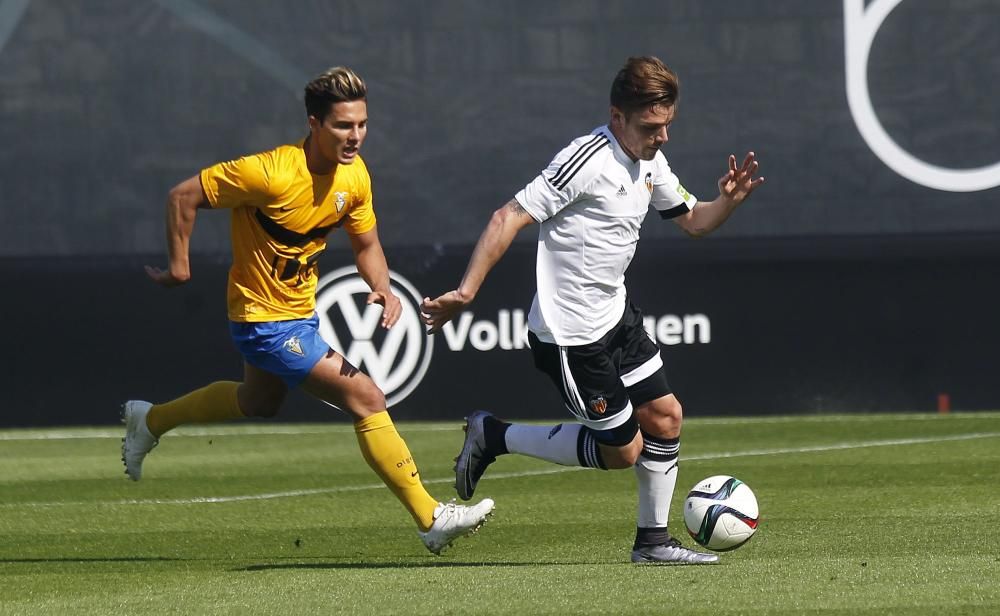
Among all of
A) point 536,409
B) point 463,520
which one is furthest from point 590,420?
Result: point 536,409

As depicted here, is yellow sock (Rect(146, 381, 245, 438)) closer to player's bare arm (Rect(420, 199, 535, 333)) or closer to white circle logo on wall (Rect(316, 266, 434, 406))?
player's bare arm (Rect(420, 199, 535, 333))

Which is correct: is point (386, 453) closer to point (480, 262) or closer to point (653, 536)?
point (480, 262)

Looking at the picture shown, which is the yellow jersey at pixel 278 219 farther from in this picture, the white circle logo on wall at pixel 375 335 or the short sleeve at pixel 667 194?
the white circle logo on wall at pixel 375 335

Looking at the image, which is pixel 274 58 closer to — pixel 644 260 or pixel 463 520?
pixel 644 260

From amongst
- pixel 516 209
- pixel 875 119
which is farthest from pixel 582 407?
pixel 875 119

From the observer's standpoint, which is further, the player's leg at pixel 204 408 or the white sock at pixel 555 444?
the player's leg at pixel 204 408

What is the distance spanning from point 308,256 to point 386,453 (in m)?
0.87

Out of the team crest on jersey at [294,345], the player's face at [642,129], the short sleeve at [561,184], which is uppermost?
the player's face at [642,129]

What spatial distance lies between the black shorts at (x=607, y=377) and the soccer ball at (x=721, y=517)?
363mm

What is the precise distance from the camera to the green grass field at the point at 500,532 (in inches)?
220

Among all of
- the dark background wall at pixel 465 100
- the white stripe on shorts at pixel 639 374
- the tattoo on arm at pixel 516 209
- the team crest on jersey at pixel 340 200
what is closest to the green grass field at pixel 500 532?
the white stripe on shorts at pixel 639 374

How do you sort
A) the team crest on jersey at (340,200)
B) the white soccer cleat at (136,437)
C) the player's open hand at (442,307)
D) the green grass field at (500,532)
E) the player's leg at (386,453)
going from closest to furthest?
the green grass field at (500,532) → the player's open hand at (442,307) → the player's leg at (386,453) → the team crest on jersey at (340,200) → the white soccer cleat at (136,437)

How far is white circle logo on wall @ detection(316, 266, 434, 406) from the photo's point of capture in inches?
502

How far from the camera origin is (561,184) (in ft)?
20.4
